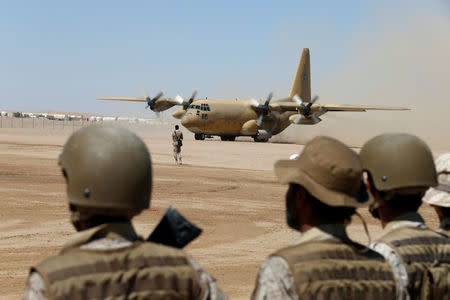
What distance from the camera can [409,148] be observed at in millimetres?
3742

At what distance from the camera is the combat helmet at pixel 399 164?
3.67m

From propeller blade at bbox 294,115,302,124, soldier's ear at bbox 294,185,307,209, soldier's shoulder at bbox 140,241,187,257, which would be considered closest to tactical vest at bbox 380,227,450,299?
soldier's ear at bbox 294,185,307,209

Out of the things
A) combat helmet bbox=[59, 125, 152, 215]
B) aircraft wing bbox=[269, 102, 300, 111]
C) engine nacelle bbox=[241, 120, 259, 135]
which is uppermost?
combat helmet bbox=[59, 125, 152, 215]

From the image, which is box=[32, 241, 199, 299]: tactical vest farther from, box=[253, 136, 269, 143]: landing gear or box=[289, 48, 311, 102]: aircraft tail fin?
box=[289, 48, 311, 102]: aircraft tail fin

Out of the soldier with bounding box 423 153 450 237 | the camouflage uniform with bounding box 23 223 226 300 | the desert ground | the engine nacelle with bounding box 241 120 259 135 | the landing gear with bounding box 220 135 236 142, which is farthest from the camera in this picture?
the landing gear with bounding box 220 135 236 142

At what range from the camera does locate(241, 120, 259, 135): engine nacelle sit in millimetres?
46812

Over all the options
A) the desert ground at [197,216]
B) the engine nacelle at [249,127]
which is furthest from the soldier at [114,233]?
the engine nacelle at [249,127]

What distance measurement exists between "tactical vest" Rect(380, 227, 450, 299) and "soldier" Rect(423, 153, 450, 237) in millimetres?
537

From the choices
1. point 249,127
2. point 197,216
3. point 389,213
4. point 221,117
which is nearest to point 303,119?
point 249,127

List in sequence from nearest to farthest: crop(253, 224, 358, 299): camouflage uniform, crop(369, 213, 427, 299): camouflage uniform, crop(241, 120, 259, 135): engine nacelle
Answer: crop(253, 224, 358, 299): camouflage uniform
crop(369, 213, 427, 299): camouflage uniform
crop(241, 120, 259, 135): engine nacelle

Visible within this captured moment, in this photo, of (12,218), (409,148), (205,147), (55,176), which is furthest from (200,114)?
(409,148)

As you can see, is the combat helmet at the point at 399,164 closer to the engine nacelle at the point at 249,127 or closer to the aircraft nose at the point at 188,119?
the aircraft nose at the point at 188,119

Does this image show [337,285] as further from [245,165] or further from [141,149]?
[245,165]

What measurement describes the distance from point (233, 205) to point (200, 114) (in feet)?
95.6
